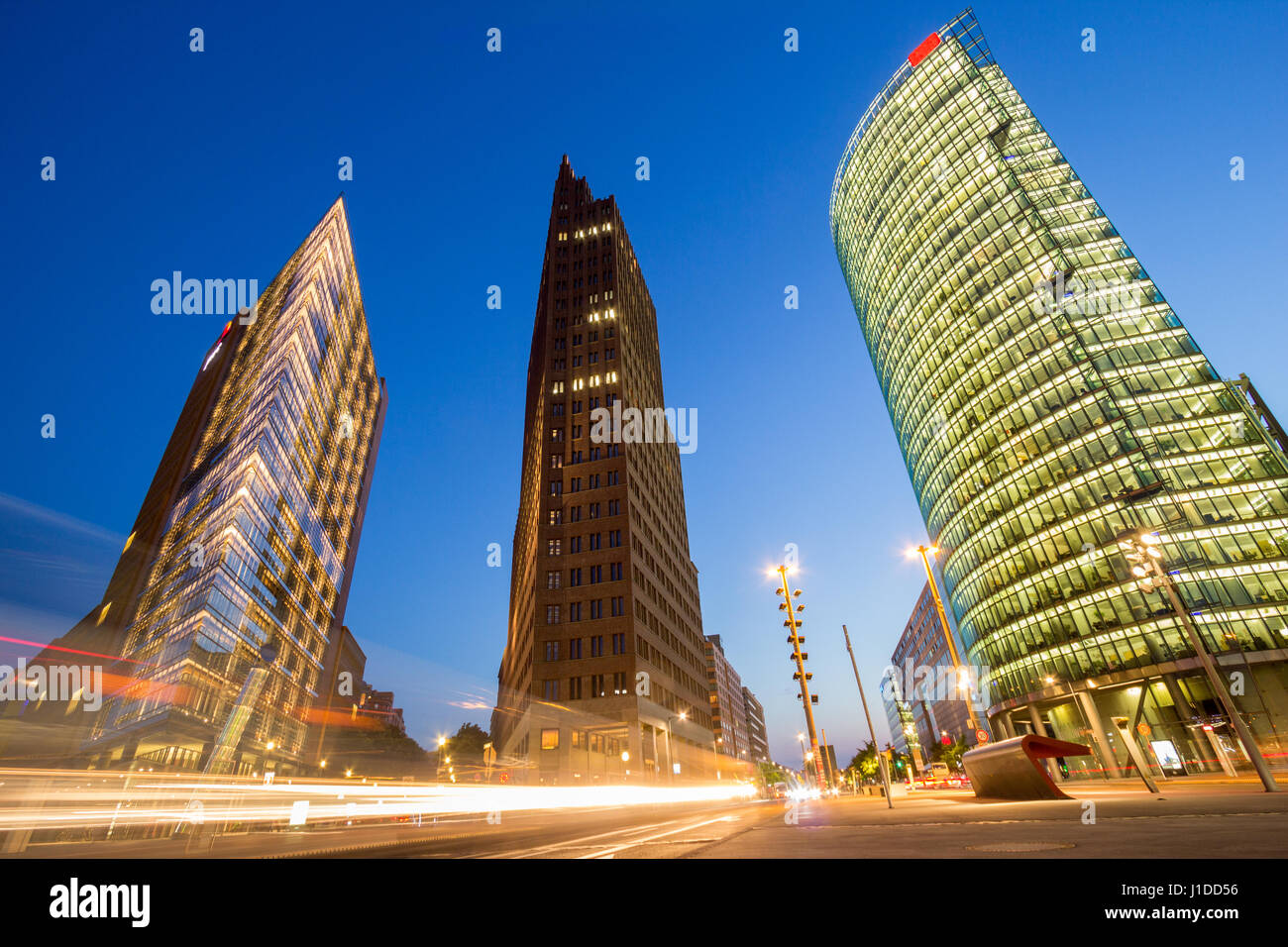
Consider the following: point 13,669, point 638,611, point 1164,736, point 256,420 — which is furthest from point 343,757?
point 1164,736

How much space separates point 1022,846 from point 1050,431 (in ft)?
240

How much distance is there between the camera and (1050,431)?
63.9 meters

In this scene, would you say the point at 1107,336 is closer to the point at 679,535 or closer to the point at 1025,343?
the point at 1025,343

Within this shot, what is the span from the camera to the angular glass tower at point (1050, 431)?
50406 mm

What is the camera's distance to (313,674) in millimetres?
85688

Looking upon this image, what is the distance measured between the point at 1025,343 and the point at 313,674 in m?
110

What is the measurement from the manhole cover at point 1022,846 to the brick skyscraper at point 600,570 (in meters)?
48.2

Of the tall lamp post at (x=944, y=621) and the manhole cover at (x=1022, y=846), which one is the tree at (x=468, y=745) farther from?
the manhole cover at (x=1022, y=846)

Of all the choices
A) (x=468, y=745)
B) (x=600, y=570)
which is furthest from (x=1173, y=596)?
(x=468, y=745)

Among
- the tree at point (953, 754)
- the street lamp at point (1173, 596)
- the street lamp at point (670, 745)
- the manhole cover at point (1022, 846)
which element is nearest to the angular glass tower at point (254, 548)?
the street lamp at point (670, 745)

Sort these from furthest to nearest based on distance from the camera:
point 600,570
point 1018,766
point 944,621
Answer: point 600,570 → point 944,621 → point 1018,766

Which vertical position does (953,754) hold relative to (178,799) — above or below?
below

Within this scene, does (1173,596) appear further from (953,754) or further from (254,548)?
(254,548)

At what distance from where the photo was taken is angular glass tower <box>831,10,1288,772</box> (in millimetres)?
50406
